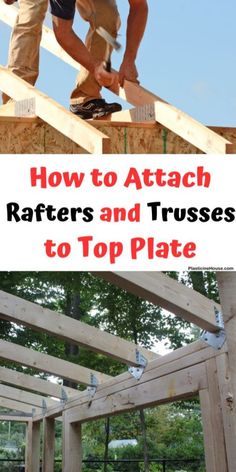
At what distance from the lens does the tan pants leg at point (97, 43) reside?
4.57 metres

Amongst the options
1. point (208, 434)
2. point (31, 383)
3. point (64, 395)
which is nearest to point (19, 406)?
point (64, 395)

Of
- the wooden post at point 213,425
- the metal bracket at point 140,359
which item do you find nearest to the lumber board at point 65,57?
the wooden post at point 213,425

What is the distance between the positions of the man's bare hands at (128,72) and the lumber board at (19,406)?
28.0ft

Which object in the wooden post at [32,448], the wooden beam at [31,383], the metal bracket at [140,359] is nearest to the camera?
the metal bracket at [140,359]

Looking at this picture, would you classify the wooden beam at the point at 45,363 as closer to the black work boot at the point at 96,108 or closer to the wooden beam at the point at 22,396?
the wooden beam at the point at 22,396

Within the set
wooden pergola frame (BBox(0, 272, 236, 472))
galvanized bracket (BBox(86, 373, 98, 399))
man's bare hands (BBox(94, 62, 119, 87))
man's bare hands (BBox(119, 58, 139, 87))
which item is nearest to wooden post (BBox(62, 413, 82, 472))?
wooden pergola frame (BBox(0, 272, 236, 472))

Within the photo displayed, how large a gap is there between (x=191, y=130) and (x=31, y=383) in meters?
6.86

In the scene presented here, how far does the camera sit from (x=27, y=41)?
444 centimetres

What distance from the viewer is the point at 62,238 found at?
3432 mm

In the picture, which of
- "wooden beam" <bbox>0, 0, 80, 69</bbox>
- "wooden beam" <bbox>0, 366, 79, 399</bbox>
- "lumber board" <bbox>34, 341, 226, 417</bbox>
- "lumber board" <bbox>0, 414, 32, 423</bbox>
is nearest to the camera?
"wooden beam" <bbox>0, 0, 80, 69</bbox>

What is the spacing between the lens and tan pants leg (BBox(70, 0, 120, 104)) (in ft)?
15.0

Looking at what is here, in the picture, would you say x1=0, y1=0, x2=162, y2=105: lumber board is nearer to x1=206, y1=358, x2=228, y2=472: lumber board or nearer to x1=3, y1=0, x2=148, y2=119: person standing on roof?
x1=3, y1=0, x2=148, y2=119: person standing on roof

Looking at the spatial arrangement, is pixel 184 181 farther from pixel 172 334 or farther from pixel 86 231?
pixel 172 334

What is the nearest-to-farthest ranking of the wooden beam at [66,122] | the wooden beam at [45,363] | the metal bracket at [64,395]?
the wooden beam at [66,122] < the wooden beam at [45,363] < the metal bracket at [64,395]
